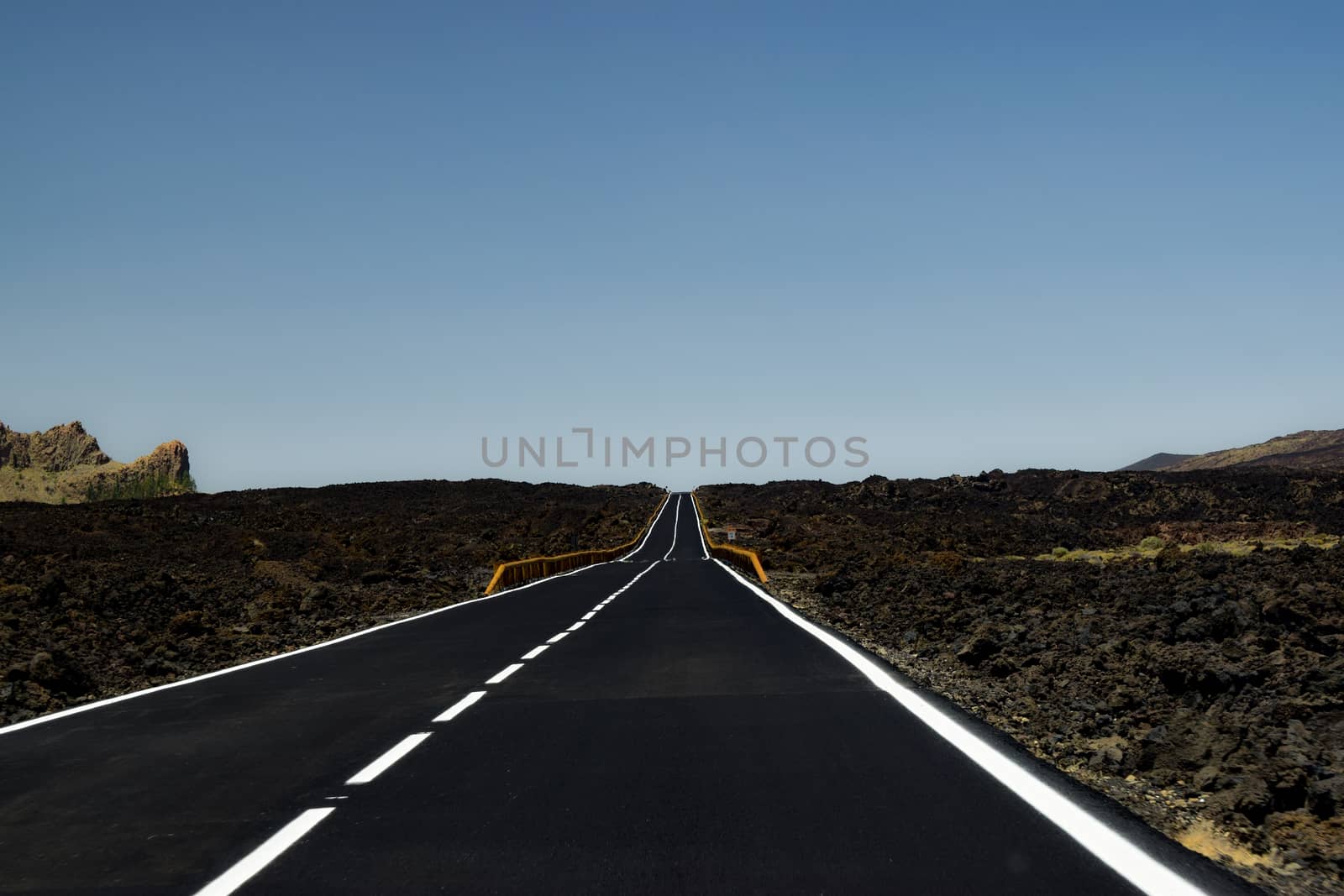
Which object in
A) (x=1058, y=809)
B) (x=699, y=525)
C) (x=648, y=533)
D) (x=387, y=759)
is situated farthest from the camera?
(x=699, y=525)

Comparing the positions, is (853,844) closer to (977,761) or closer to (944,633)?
(977,761)

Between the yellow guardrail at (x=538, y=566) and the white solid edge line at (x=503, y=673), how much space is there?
679 inches

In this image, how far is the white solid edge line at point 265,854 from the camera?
4.61 m

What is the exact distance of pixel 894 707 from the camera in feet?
29.1

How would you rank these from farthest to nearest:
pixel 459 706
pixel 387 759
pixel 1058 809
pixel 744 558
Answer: pixel 744 558 → pixel 459 706 → pixel 387 759 → pixel 1058 809

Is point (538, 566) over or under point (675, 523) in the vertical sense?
over

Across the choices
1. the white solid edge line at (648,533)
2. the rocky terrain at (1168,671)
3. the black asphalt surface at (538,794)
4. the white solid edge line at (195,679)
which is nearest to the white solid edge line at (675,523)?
the white solid edge line at (648,533)

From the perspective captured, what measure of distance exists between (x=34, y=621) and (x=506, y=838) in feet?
58.3

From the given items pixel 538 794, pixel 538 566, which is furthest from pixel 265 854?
pixel 538 566

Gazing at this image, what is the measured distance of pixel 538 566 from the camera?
40031 millimetres

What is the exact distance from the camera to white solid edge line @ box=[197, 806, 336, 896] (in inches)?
181

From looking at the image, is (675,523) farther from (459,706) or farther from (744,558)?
(459,706)

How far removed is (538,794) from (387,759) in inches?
60.6

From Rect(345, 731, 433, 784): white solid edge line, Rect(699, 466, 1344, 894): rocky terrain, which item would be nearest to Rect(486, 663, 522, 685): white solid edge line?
Rect(345, 731, 433, 784): white solid edge line
